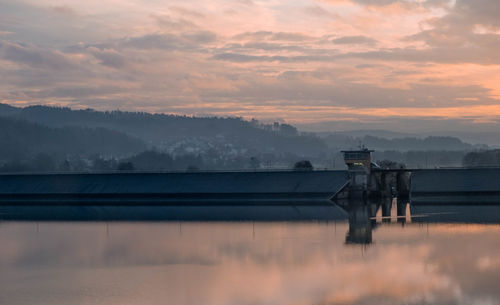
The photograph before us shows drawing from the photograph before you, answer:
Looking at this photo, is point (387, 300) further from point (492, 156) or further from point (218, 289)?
point (492, 156)

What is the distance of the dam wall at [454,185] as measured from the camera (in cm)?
7100

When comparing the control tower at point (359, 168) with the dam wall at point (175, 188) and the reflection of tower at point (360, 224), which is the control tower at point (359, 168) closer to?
the dam wall at point (175, 188)

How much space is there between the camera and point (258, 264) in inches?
1328

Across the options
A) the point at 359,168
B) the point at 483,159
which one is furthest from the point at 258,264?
the point at 483,159

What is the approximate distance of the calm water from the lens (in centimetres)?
2703

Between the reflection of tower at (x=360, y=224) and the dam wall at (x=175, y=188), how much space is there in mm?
7980

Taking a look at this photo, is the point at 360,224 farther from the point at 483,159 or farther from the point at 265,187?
the point at 483,159

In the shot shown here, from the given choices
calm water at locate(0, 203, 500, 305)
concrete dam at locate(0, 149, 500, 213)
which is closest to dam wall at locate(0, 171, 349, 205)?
concrete dam at locate(0, 149, 500, 213)

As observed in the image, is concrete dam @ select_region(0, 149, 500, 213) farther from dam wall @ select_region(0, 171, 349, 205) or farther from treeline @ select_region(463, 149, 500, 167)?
treeline @ select_region(463, 149, 500, 167)

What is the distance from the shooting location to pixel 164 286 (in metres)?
29.2

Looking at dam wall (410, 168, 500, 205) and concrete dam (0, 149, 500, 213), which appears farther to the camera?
concrete dam (0, 149, 500, 213)

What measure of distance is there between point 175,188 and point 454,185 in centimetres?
3130

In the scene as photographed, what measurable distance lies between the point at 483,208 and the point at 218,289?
36.7m

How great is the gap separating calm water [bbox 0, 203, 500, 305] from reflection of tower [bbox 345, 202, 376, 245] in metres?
0.11
